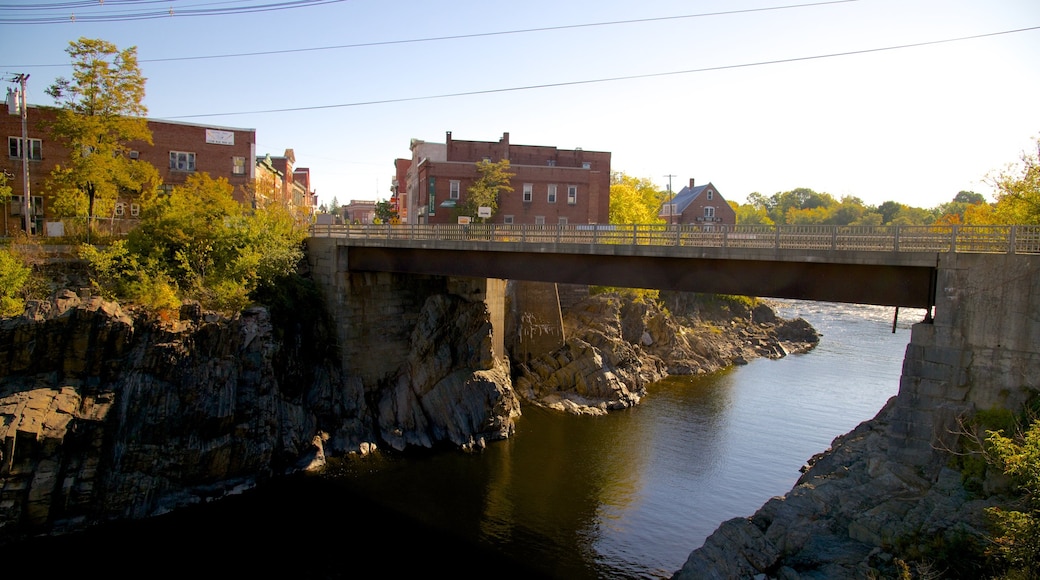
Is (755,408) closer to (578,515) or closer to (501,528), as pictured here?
(578,515)

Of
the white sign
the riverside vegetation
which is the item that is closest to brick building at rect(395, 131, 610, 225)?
the white sign

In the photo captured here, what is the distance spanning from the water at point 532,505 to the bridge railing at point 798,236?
9517 millimetres

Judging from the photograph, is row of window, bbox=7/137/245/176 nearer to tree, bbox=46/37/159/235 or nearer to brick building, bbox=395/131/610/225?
tree, bbox=46/37/159/235

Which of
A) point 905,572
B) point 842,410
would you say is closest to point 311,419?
point 905,572

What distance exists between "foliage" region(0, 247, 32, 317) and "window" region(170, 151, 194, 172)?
15828 mm

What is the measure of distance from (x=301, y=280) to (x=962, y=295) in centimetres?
2624

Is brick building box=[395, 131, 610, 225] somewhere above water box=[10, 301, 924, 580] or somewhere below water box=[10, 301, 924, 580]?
above

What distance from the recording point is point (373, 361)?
30562 millimetres

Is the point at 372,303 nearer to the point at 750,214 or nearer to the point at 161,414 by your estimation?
the point at 161,414

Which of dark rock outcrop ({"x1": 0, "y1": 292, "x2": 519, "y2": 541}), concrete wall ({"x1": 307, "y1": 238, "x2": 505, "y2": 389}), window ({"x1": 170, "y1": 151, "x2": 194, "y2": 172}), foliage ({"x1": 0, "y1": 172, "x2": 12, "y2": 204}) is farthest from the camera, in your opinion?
window ({"x1": 170, "y1": 151, "x2": 194, "y2": 172})

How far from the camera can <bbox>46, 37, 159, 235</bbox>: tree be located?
1180 inches

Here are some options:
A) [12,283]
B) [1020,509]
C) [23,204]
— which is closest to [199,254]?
[12,283]

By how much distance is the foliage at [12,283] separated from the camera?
893 inches

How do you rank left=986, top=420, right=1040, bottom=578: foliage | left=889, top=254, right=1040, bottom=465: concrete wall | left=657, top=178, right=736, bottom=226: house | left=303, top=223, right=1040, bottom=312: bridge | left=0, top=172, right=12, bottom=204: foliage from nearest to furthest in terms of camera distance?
left=986, top=420, right=1040, bottom=578: foliage < left=889, top=254, right=1040, bottom=465: concrete wall < left=303, top=223, right=1040, bottom=312: bridge < left=0, top=172, right=12, bottom=204: foliage < left=657, top=178, right=736, bottom=226: house
